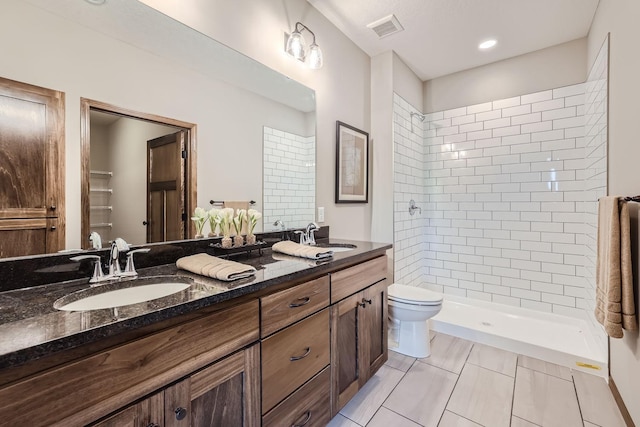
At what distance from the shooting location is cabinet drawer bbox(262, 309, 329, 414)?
1095 mm

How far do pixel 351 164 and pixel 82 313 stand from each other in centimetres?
211

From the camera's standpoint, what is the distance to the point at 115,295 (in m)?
0.99

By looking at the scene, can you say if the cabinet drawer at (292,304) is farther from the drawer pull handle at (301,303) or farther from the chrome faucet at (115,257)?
the chrome faucet at (115,257)

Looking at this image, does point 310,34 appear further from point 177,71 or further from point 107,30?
point 107,30

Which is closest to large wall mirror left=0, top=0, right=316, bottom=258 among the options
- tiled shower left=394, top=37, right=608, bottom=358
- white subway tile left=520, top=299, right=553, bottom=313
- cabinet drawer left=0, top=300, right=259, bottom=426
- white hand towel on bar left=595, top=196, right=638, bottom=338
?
cabinet drawer left=0, top=300, right=259, bottom=426

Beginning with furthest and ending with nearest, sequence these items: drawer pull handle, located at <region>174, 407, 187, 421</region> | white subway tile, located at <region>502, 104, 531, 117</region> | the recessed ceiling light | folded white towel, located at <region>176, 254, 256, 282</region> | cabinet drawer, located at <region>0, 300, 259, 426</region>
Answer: white subway tile, located at <region>502, 104, 531, 117</region>
the recessed ceiling light
folded white towel, located at <region>176, 254, 256, 282</region>
drawer pull handle, located at <region>174, 407, 187, 421</region>
cabinet drawer, located at <region>0, 300, 259, 426</region>

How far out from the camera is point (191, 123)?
1.44 meters

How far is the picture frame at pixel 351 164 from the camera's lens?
238 centimetres

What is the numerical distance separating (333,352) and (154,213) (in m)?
1.10

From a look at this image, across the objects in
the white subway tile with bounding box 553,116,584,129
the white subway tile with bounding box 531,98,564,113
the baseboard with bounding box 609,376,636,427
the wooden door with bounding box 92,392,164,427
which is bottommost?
the baseboard with bounding box 609,376,636,427

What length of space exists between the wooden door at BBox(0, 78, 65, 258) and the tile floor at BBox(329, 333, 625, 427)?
164cm

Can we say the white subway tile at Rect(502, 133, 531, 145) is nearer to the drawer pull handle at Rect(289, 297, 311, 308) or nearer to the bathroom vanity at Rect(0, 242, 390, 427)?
the bathroom vanity at Rect(0, 242, 390, 427)

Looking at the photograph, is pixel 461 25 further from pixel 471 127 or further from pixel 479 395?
pixel 479 395

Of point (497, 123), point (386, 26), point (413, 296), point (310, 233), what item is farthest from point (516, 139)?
point (310, 233)
